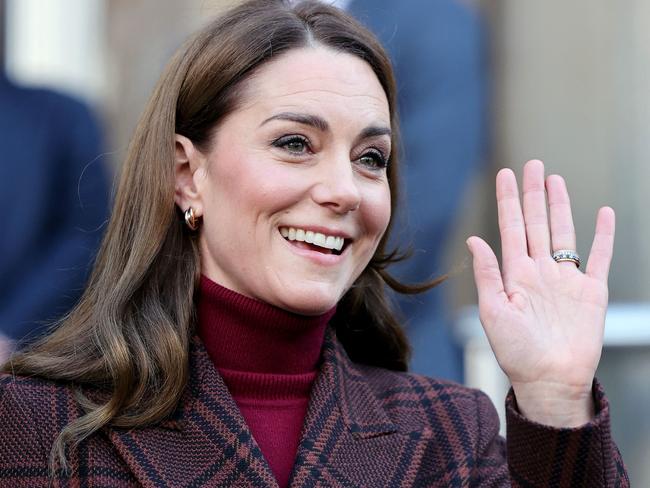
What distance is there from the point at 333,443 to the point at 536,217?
2.28 ft

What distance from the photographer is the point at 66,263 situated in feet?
17.1

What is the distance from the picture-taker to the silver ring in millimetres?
3469

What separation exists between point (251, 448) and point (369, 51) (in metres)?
1.04

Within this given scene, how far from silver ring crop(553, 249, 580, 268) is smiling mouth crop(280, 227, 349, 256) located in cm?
50

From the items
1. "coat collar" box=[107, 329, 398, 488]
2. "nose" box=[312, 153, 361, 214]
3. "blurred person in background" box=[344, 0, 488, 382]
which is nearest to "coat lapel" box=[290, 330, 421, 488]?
"coat collar" box=[107, 329, 398, 488]

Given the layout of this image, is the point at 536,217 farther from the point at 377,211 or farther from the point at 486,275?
the point at 377,211

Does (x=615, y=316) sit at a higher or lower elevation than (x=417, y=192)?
lower

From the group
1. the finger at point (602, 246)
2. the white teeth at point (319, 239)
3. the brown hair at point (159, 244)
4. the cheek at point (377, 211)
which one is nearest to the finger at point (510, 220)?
the finger at point (602, 246)

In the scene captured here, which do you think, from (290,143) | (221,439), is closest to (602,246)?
A: (290,143)

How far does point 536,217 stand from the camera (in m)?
3.50

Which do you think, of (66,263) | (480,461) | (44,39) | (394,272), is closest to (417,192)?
(394,272)

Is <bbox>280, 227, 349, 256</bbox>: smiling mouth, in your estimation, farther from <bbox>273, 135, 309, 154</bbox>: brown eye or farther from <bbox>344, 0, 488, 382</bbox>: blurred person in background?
<bbox>344, 0, 488, 382</bbox>: blurred person in background

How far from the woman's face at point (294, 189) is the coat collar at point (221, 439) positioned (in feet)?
0.77

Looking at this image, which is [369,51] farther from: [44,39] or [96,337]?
[44,39]
